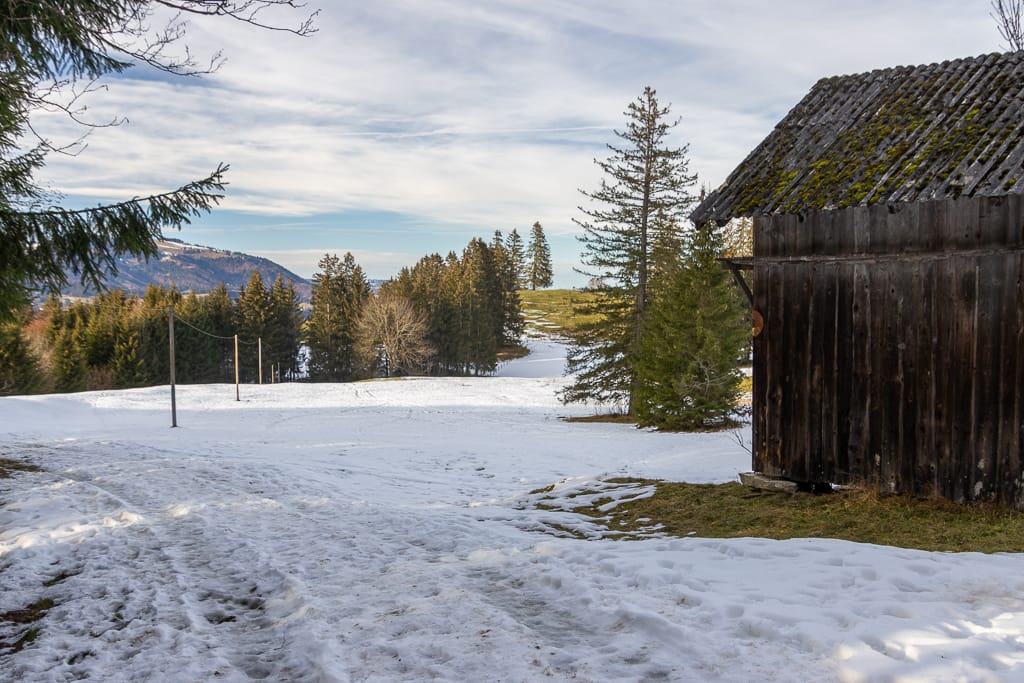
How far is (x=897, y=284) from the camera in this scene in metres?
8.27

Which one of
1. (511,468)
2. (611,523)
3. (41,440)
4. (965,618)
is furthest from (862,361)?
(41,440)

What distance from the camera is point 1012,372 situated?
747 cm

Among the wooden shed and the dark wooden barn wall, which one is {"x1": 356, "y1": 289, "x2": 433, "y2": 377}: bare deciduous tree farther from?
the dark wooden barn wall

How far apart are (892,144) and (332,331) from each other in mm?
72178

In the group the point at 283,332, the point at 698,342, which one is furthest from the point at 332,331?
the point at 698,342

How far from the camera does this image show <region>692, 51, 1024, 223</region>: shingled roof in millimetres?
7758

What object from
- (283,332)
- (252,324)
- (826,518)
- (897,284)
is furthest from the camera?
(283,332)

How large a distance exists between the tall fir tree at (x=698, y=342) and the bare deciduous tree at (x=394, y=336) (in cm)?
4965

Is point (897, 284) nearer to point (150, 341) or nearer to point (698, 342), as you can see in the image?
point (698, 342)

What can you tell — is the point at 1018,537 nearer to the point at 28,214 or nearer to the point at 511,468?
the point at 511,468

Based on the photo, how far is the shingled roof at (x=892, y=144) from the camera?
25.5 ft

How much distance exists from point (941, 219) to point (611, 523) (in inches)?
217

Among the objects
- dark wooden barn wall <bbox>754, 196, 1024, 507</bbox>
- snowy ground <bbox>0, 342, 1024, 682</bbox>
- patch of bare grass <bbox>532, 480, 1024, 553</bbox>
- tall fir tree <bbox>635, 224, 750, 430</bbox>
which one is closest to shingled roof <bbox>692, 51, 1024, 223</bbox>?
A: dark wooden barn wall <bbox>754, 196, 1024, 507</bbox>

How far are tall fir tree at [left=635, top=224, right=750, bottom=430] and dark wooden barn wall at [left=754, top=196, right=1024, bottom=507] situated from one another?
12653 millimetres
